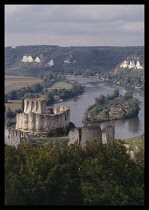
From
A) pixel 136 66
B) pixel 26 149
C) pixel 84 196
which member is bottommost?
pixel 84 196

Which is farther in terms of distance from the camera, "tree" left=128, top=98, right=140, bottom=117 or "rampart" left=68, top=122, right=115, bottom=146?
"tree" left=128, top=98, right=140, bottom=117

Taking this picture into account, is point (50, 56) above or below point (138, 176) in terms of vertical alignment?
above

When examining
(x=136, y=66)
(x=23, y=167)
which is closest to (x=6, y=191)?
(x=23, y=167)

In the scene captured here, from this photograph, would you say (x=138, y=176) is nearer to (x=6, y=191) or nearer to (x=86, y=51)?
(x=6, y=191)

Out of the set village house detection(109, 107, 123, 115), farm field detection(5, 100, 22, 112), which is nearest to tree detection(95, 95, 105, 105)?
village house detection(109, 107, 123, 115)

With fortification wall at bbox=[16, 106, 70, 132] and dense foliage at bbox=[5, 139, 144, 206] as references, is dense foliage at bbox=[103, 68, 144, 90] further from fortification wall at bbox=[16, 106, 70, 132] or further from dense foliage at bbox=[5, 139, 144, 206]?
dense foliage at bbox=[5, 139, 144, 206]

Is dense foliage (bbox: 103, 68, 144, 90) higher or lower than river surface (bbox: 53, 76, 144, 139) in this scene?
higher
